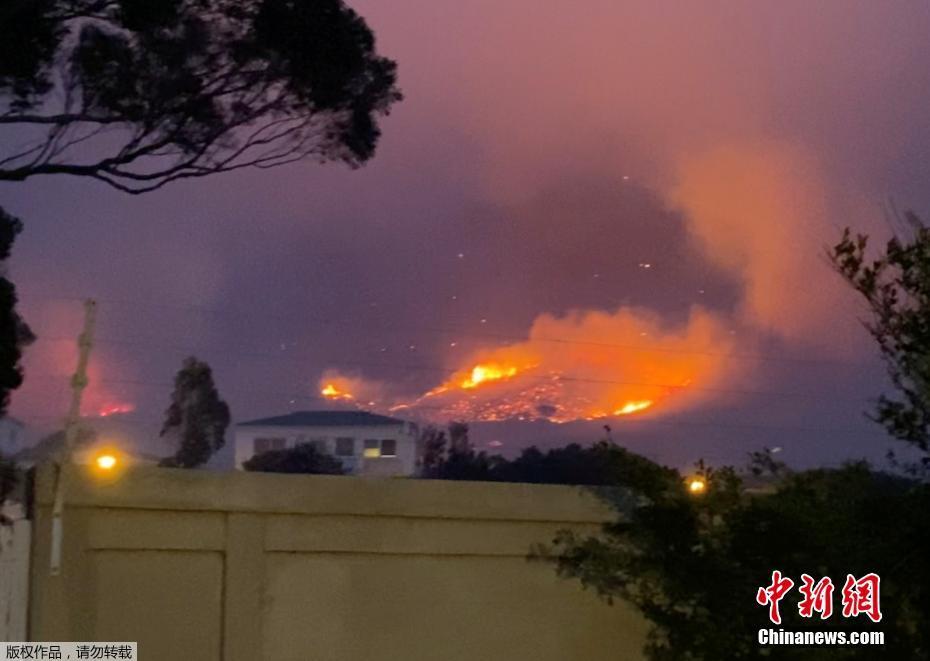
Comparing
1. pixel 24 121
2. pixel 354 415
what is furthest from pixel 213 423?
pixel 24 121

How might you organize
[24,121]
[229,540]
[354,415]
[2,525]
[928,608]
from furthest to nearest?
1. [354,415]
2. [24,121]
3. [928,608]
4. [229,540]
5. [2,525]

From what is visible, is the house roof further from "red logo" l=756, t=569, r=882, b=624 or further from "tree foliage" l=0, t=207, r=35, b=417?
"red logo" l=756, t=569, r=882, b=624

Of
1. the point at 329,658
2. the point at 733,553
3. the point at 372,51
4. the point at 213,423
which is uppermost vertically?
the point at 372,51

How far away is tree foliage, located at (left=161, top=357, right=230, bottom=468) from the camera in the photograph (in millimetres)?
26516

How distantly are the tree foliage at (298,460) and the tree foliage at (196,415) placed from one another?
75.6 inches

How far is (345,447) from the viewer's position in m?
25.4

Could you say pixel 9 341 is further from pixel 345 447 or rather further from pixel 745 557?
pixel 345 447

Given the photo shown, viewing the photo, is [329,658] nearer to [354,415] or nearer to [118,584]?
[118,584]

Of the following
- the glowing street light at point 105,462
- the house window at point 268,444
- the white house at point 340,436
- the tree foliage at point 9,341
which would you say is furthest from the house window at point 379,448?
the glowing street light at point 105,462

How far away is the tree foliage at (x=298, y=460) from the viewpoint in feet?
74.8


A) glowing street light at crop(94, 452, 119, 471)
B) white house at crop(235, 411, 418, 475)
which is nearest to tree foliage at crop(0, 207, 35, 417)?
glowing street light at crop(94, 452, 119, 471)

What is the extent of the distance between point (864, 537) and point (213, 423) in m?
20.9

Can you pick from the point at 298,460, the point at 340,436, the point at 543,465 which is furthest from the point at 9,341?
the point at 340,436

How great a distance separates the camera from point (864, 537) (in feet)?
24.9
